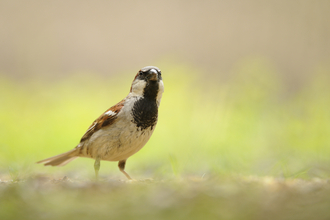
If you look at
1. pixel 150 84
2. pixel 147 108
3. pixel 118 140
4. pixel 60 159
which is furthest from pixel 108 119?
pixel 60 159

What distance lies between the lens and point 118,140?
2.27 meters

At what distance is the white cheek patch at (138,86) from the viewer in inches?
92.4

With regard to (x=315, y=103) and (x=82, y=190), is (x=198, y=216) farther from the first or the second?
(x=315, y=103)

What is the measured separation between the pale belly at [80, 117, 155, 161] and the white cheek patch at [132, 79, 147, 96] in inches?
10.8

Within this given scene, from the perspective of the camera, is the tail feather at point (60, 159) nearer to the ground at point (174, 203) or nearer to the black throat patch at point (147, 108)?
the black throat patch at point (147, 108)

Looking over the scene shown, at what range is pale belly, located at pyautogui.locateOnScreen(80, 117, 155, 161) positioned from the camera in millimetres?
2260

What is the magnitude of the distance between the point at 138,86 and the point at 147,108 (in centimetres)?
21

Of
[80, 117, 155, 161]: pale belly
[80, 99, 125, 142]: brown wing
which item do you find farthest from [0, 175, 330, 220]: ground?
[80, 99, 125, 142]: brown wing

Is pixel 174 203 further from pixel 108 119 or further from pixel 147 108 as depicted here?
pixel 108 119

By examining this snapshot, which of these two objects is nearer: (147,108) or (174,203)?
(174,203)

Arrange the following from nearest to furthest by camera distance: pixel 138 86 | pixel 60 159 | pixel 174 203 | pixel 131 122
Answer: pixel 174 203 → pixel 131 122 → pixel 138 86 → pixel 60 159

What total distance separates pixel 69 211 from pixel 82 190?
0.13 m

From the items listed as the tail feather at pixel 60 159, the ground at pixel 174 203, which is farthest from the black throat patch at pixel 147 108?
the ground at pixel 174 203

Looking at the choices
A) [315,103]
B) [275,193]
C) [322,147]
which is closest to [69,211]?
[275,193]
